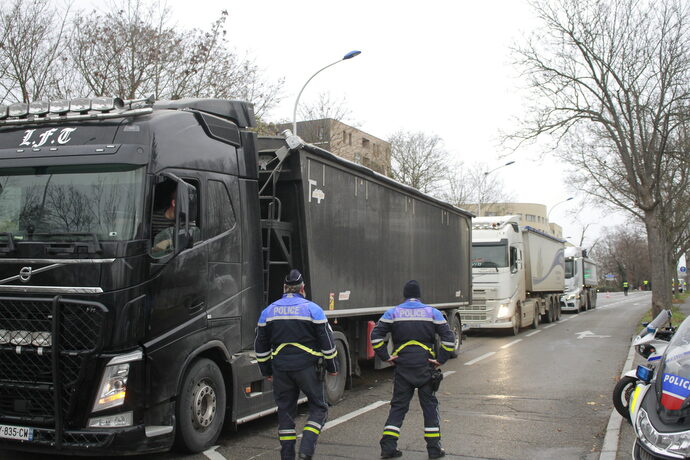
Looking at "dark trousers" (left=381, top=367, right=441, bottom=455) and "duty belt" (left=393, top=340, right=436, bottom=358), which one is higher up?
"duty belt" (left=393, top=340, right=436, bottom=358)

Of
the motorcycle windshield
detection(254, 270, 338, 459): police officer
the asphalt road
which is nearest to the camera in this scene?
the motorcycle windshield

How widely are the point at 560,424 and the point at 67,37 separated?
15.1m

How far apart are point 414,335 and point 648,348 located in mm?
2501

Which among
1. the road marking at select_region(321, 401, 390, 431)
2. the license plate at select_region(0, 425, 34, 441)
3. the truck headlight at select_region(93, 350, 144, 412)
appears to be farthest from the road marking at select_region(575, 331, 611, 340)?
the license plate at select_region(0, 425, 34, 441)

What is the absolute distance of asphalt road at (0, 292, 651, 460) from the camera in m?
6.45

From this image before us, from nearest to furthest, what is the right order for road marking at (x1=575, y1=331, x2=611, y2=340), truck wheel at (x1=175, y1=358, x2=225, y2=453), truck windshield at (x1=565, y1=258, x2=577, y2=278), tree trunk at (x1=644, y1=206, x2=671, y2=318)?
1. truck wheel at (x1=175, y1=358, x2=225, y2=453)
2. road marking at (x1=575, y1=331, x2=611, y2=340)
3. tree trunk at (x1=644, y1=206, x2=671, y2=318)
4. truck windshield at (x1=565, y1=258, x2=577, y2=278)

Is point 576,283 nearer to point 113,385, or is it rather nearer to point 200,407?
point 200,407

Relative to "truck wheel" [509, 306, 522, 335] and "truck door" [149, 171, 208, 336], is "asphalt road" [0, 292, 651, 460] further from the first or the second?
"truck wheel" [509, 306, 522, 335]

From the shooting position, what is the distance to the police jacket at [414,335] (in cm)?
624

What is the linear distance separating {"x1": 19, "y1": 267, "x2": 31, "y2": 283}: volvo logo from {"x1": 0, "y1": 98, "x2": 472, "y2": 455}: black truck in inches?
0.9

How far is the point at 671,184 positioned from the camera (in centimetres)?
2916

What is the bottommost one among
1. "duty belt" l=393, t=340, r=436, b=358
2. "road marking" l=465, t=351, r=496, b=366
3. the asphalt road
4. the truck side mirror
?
"road marking" l=465, t=351, r=496, b=366

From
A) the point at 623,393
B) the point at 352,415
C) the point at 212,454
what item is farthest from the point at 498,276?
the point at 212,454

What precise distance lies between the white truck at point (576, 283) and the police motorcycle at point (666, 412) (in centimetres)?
2942
